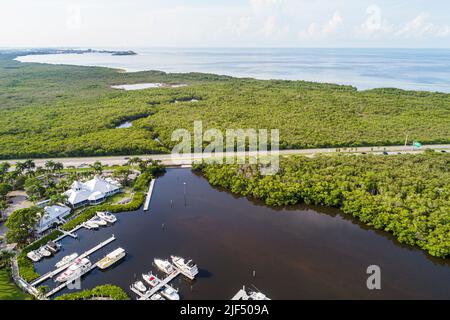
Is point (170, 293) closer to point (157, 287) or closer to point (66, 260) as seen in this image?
A: point (157, 287)

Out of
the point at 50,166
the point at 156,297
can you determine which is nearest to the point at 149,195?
the point at 50,166

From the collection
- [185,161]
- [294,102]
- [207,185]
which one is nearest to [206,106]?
[294,102]

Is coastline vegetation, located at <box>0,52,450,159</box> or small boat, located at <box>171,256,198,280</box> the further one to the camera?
coastline vegetation, located at <box>0,52,450,159</box>

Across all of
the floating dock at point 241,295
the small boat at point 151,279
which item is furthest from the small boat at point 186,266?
the floating dock at point 241,295

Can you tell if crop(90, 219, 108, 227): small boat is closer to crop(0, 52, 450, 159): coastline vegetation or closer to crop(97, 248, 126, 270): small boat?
crop(97, 248, 126, 270): small boat

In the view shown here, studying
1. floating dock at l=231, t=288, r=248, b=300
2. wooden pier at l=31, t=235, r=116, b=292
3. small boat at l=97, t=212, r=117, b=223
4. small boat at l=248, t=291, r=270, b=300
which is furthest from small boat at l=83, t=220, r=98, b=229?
small boat at l=248, t=291, r=270, b=300

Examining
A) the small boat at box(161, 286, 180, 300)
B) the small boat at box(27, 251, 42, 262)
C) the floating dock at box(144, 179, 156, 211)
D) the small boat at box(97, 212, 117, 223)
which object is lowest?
the small boat at box(161, 286, 180, 300)
